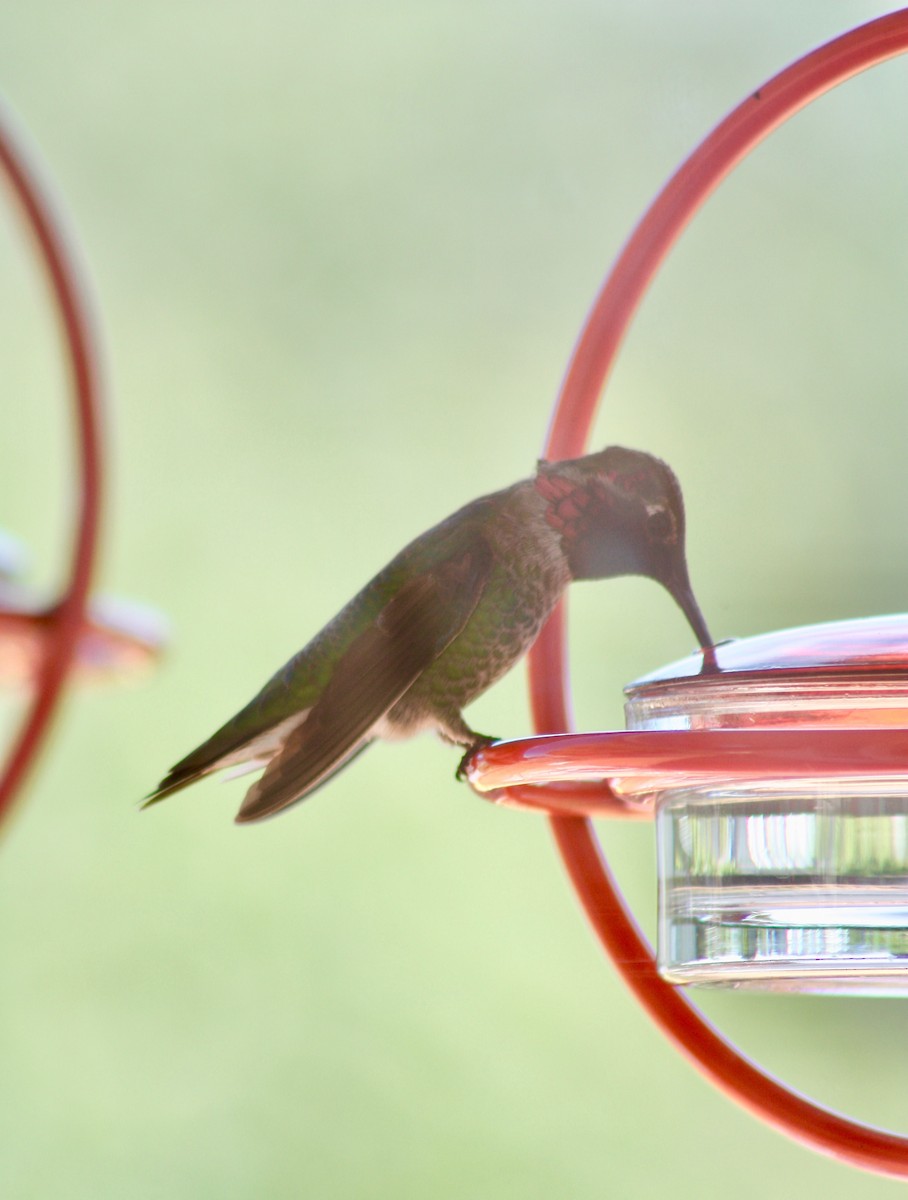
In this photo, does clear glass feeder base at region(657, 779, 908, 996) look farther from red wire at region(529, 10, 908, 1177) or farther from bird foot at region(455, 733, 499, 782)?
bird foot at region(455, 733, 499, 782)

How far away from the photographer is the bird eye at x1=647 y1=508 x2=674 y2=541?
3.51 feet

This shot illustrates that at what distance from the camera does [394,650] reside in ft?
3.63

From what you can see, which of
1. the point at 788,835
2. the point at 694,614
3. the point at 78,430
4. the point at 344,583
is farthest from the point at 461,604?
the point at 344,583

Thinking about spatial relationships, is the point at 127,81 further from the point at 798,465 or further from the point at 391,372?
the point at 798,465

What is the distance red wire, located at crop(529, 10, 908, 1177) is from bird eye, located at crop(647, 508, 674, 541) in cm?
18

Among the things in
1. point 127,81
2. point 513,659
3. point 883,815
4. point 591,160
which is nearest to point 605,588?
point 513,659

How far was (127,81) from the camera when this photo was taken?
6.11 m

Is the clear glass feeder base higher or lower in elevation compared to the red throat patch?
lower

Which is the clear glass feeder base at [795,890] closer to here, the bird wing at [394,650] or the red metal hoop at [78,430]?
the bird wing at [394,650]

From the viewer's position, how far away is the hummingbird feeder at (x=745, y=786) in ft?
3.08

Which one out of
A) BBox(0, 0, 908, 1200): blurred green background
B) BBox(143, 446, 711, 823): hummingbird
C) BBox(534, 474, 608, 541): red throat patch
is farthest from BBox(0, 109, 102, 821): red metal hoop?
BBox(0, 0, 908, 1200): blurred green background

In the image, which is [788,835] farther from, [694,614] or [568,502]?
[568,502]

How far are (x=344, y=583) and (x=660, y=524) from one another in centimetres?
391

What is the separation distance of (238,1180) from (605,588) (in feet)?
14.7
